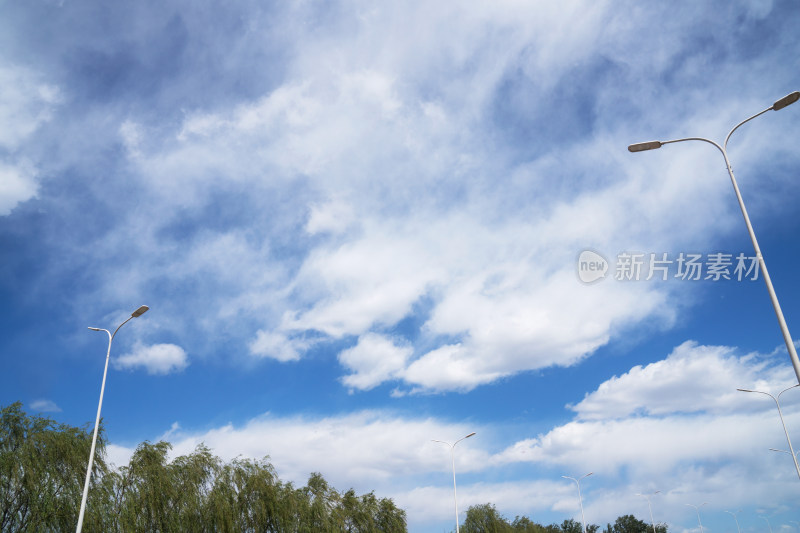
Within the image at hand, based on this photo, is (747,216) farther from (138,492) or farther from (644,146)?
(138,492)

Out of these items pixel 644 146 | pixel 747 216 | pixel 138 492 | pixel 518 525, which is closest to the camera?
pixel 747 216

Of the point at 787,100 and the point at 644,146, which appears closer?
the point at 787,100

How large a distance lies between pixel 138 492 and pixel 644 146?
30713 millimetres

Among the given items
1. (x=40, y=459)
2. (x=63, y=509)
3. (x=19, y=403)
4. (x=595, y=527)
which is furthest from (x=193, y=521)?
(x=595, y=527)

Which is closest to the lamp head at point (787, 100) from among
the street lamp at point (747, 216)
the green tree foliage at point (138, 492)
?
the street lamp at point (747, 216)

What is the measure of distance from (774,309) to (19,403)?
124 ft

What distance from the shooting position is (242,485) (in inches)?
1395

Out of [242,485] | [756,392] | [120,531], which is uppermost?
[756,392]

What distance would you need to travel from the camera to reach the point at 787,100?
12289 millimetres

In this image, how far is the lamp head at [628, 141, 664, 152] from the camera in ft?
45.8

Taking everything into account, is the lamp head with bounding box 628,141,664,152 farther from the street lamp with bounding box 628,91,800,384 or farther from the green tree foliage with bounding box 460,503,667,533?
the green tree foliage with bounding box 460,503,667,533

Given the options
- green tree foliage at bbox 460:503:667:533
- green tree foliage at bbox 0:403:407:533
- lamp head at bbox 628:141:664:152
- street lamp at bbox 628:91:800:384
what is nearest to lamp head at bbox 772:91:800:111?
street lamp at bbox 628:91:800:384

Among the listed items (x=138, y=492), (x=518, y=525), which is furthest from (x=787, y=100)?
(x=518, y=525)

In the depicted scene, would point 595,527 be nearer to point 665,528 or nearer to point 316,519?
point 665,528
